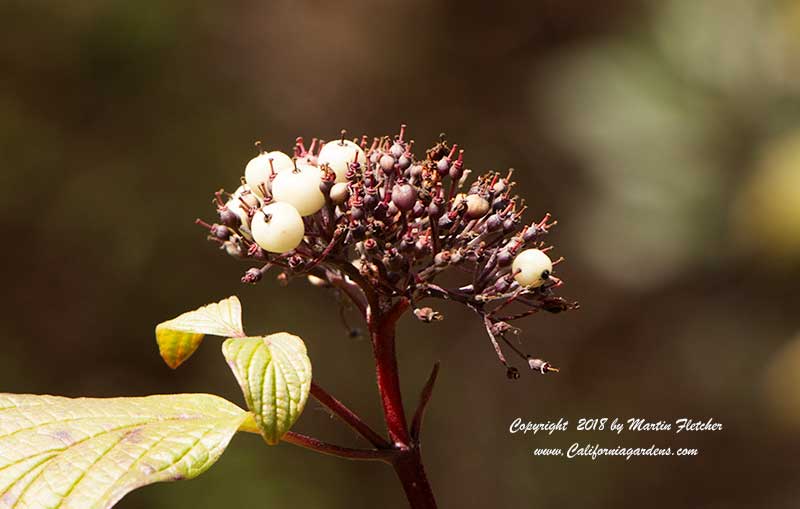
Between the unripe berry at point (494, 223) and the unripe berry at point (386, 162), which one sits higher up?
the unripe berry at point (386, 162)

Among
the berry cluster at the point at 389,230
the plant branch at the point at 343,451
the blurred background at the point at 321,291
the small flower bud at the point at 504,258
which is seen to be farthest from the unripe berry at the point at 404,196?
the blurred background at the point at 321,291

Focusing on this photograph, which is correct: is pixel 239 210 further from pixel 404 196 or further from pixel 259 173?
pixel 404 196

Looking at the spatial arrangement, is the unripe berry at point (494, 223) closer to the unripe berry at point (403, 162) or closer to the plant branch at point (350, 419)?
the unripe berry at point (403, 162)

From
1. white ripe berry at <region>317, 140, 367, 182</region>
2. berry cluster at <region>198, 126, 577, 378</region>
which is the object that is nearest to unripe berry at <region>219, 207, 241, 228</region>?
berry cluster at <region>198, 126, 577, 378</region>

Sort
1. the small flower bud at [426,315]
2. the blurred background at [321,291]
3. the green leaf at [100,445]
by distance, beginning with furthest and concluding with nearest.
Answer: the blurred background at [321,291] → the small flower bud at [426,315] → the green leaf at [100,445]

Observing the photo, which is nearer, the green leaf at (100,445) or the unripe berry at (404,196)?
the green leaf at (100,445)

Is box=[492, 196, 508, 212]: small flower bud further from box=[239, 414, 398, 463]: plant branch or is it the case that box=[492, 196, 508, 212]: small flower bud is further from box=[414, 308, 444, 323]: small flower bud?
box=[239, 414, 398, 463]: plant branch
